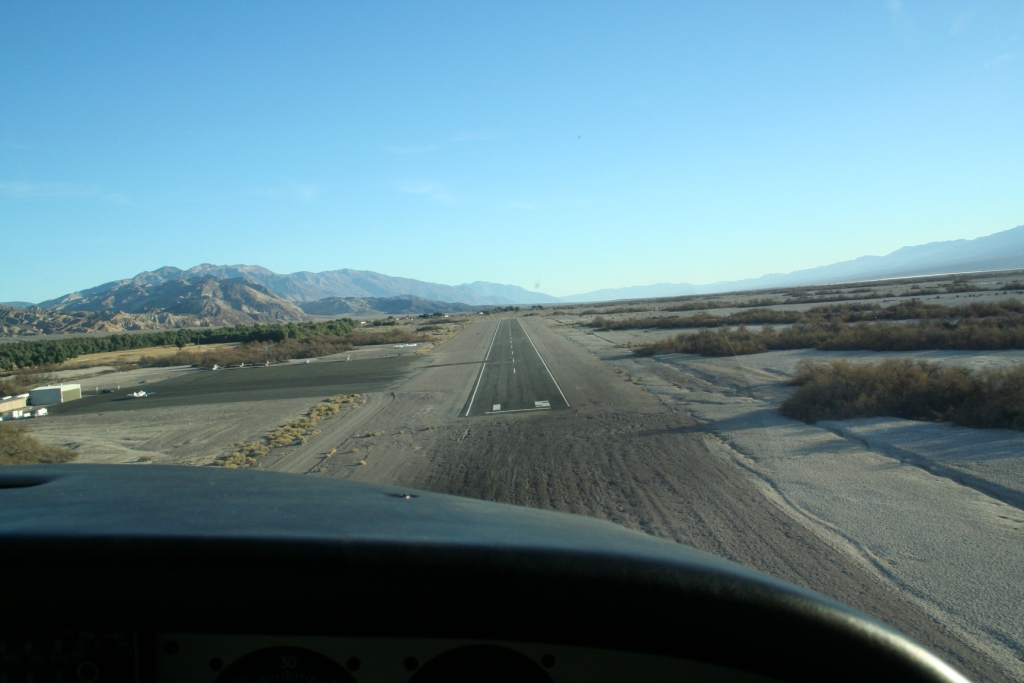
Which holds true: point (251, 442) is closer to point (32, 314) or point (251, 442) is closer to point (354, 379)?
point (354, 379)

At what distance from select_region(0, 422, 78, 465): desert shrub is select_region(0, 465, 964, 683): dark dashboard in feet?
52.2

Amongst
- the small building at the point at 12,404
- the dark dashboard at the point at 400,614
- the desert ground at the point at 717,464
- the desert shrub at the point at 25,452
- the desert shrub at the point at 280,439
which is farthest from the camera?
the small building at the point at 12,404

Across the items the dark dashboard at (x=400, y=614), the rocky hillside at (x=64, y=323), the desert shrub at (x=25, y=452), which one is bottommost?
the desert shrub at (x=25, y=452)

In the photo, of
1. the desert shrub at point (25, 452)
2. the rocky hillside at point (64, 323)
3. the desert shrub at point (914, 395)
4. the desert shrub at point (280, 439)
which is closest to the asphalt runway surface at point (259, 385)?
the desert shrub at point (280, 439)

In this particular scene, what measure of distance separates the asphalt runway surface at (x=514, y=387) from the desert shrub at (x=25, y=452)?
33.0 ft

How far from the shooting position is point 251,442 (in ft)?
59.7

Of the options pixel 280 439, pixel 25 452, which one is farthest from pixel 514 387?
pixel 25 452

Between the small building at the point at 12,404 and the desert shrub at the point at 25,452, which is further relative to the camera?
the small building at the point at 12,404

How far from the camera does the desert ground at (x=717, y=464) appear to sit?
22.0 feet

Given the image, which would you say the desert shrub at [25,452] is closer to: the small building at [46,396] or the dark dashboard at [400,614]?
the small building at [46,396]

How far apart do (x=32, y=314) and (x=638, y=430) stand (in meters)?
180

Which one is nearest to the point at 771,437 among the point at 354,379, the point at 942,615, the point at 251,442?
the point at 942,615

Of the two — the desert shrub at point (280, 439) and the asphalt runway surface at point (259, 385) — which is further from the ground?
the asphalt runway surface at point (259, 385)

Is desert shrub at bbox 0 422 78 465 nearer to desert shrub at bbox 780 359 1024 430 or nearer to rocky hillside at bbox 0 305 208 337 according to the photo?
desert shrub at bbox 780 359 1024 430
